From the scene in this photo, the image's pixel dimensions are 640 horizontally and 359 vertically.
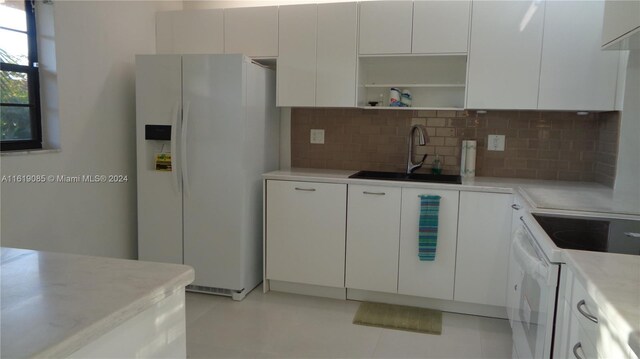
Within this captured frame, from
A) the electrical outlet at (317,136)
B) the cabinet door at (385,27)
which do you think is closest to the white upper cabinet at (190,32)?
the electrical outlet at (317,136)

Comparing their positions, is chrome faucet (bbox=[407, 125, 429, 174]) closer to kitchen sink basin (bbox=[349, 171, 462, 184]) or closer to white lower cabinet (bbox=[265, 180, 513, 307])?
kitchen sink basin (bbox=[349, 171, 462, 184])

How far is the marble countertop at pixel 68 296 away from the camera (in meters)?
0.77

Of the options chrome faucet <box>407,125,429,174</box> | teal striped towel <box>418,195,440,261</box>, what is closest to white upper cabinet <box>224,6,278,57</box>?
chrome faucet <box>407,125,429,174</box>

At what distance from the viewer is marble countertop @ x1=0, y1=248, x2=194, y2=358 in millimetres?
770

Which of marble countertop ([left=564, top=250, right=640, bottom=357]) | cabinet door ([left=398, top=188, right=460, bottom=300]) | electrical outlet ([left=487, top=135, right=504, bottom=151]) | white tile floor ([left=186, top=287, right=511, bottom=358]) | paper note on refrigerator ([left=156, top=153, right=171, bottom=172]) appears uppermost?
electrical outlet ([left=487, top=135, right=504, bottom=151])

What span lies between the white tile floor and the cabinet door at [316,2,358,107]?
1.48 metres

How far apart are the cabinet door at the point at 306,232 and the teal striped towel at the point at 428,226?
0.52m

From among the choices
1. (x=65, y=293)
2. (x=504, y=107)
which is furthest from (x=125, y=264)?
(x=504, y=107)

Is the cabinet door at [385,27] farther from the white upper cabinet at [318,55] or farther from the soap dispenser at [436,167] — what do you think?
the soap dispenser at [436,167]

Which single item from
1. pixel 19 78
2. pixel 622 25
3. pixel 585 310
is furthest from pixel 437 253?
pixel 19 78

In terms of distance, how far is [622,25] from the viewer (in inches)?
82.7

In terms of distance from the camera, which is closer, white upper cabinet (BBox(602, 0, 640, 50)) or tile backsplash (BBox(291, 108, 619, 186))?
white upper cabinet (BBox(602, 0, 640, 50))

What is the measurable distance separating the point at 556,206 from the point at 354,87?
5.33ft

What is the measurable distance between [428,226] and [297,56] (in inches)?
60.5
